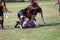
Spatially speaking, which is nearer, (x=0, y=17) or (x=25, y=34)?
(x=25, y=34)

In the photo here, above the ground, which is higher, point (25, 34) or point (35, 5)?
point (35, 5)

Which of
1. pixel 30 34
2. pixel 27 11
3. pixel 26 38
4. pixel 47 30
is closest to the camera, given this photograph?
pixel 26 38

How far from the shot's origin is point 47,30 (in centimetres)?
1270

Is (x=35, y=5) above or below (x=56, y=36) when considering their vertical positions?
above

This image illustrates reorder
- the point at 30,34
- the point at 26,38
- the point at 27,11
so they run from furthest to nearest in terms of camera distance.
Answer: the point at 27,11
the point at 30,34
the point at 26,38

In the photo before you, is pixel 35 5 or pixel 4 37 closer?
pixel 4 37

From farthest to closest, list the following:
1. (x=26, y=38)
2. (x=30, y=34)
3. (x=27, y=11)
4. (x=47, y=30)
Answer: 1. (x=27, y=11)
2. (x=47, y=30)
3. (x=30, y=34)
4. (x=26, y=38)

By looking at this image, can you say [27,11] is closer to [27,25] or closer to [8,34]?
[27,25]

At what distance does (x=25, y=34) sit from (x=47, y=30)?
4.11 feet

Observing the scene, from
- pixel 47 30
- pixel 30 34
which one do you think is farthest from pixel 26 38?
pixel 47 30

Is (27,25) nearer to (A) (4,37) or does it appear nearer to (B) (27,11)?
(B) (27,11)

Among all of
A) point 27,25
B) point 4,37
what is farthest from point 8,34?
point 27,25

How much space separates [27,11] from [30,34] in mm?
1969

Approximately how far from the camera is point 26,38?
10992mm
